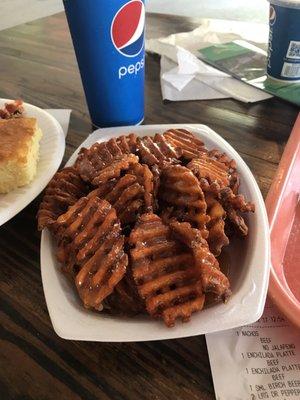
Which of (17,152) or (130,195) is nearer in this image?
(130,195)

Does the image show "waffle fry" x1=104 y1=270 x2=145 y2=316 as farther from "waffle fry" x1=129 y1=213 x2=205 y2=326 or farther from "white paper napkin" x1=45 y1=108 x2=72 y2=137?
"white paper napkin" x1=45 y1=108 x2=72 y2=137

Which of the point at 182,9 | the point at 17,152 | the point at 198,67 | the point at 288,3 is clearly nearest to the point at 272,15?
the point at 288,3

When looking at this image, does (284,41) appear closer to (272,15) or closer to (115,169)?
(272,15)

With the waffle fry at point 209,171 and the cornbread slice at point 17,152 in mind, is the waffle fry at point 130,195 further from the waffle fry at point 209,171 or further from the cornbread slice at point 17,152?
the cornbread slice at point 17,152

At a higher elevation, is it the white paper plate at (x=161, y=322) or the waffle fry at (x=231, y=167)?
the waffle fry at (x=231, y=167)

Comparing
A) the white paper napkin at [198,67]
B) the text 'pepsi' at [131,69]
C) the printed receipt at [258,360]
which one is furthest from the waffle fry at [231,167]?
the white paper napkin at [198,67]
